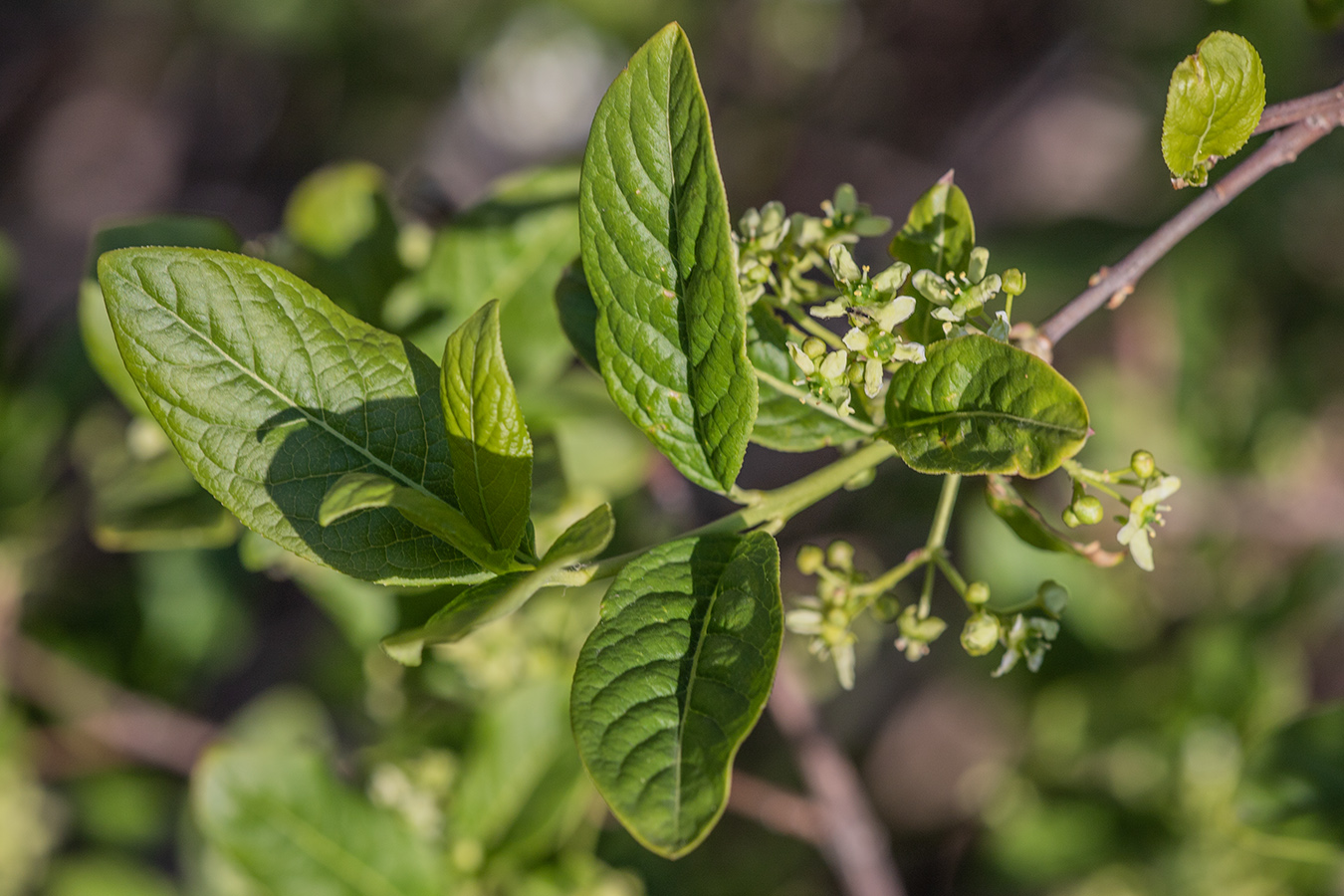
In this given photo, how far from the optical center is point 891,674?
4.48 m

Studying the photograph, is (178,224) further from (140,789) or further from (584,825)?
(140,789)

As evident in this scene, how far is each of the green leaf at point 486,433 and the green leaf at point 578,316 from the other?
0.34 m

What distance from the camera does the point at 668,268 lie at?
4.07 ft

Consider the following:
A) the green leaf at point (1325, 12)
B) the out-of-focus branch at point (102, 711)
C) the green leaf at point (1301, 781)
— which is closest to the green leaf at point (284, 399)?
the green leaf at point (1325, 12)

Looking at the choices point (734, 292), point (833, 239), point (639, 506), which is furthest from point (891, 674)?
point (734, 292)

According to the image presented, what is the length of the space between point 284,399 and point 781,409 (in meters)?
0.68

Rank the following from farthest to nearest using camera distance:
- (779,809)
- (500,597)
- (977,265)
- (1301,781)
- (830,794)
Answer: (779,809)
(830,794)
(1301,781)
(977,265)
(500,597)

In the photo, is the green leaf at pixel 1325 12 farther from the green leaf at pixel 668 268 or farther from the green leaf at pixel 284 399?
the green leaf at pixel 284 399

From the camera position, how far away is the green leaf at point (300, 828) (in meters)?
2.19

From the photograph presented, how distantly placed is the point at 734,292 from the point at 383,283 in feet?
4.22

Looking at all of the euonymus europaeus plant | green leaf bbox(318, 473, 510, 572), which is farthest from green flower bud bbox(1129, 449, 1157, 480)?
green leaf bbox(318, 473, 510, 572)

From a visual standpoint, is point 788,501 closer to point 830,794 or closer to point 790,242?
point 790,242

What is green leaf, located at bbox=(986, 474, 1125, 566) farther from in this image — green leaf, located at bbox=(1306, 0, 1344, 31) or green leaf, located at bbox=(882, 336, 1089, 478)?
green leaf, located at bbox=(1306, 0, 1344, 31)

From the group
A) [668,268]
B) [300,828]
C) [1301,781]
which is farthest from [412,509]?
[1301,781]
